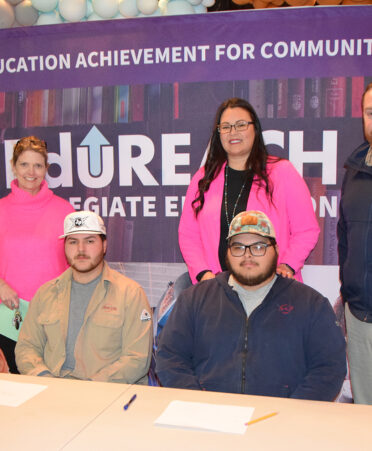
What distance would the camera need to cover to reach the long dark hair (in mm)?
2826

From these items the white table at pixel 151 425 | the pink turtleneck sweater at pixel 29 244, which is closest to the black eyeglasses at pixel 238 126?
the pink turtleneck sweater at pixel 29 244

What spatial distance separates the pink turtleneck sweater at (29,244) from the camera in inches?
123

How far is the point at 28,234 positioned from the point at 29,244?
0.22 feet

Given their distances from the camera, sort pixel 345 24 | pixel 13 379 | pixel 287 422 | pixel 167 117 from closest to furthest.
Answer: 1. pixel 287 422
2. pixel 13 379
3. pixel 345 24
4. pixel 167 117

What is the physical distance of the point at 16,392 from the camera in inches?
69.9

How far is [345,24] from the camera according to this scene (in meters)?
3.13

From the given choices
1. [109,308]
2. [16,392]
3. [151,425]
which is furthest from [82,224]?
[151,425]

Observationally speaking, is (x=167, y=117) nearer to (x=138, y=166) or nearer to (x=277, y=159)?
(x=138, y=166)

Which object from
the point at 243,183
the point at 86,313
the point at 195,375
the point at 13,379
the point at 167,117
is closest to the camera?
the point at 13,379

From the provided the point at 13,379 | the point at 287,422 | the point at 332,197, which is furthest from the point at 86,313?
the point at 332,197

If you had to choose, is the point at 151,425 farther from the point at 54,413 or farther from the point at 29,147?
the point at 29,147

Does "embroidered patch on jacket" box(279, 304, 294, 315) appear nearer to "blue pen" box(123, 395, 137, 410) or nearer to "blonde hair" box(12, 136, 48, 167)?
"blue pen" box(123, 395, 137, 410)

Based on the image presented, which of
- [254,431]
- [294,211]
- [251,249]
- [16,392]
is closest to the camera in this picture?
[254,431]

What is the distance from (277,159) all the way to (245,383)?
55.3 inches
